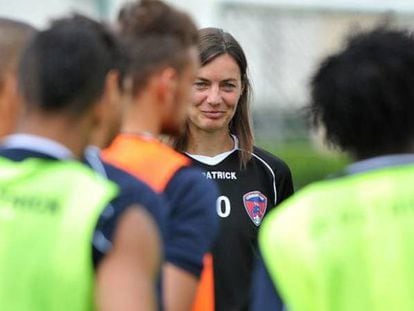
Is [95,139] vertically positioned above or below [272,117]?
above

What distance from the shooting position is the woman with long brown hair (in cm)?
638

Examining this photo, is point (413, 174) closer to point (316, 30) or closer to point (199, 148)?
point (199, 148)

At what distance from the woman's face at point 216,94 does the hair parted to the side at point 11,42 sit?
5.99 ft

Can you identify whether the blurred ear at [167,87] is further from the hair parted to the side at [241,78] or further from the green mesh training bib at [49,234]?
the hair parted to the side at [241,78]

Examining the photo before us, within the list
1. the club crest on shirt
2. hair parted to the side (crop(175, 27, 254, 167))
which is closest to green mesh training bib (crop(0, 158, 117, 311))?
the club crest on shirt

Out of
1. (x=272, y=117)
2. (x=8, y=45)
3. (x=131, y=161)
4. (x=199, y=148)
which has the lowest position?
(x=272, y=117)

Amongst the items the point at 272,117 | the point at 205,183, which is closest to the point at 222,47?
the point at 205,183

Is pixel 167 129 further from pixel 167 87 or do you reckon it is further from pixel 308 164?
pixel 308 164

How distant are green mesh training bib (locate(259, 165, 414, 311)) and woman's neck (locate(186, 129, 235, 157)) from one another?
272cm

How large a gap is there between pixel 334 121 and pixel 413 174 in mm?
245

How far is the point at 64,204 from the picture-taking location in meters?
3.84

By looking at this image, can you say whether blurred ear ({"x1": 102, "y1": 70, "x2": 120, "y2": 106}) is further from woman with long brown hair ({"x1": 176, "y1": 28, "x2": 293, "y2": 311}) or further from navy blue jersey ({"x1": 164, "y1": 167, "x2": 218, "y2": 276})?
woman with long brown hair ({"x1": 176, "y1": 28, "x2": 293, "y2": 311})

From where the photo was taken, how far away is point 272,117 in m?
16.5

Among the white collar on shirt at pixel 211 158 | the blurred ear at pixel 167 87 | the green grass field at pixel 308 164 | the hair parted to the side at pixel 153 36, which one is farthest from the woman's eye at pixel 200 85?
the green grass field at pixel 308 164
